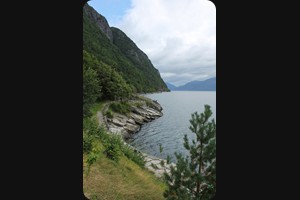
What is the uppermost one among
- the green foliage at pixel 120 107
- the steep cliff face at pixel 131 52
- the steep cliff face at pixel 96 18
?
the steep cliff face at pixel 96 18

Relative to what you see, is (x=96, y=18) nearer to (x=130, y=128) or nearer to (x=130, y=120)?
(x=130, y=120)

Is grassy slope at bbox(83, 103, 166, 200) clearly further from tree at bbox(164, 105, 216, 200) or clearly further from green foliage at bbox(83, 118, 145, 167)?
tree at bbox(164, 105, 216, 200)

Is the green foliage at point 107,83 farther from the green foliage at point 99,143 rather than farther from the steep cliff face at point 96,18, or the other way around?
the steep cliff face at point 96,18

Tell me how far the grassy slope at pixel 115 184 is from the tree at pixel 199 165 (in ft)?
7.17

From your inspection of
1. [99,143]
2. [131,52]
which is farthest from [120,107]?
[131,52]

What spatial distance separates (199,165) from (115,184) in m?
3.21

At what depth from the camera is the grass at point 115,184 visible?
236 inches

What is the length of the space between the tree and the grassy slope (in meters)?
2.19

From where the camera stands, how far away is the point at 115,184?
6645 mm

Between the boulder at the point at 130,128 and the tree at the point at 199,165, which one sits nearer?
the tree at the point at 199,165

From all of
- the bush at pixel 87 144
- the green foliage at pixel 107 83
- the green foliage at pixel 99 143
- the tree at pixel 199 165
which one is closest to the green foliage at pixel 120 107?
the green foliage at pixel 107 83
